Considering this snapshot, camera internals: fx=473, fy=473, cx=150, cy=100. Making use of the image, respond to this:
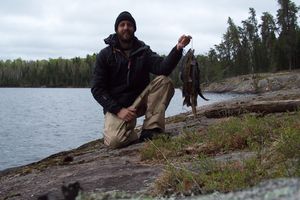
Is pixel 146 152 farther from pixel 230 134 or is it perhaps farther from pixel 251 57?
pixel 251 57

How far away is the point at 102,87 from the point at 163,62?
45.3 inches

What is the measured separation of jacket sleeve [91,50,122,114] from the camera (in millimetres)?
8094

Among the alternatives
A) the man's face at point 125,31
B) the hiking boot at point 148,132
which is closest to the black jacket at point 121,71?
the man's face at point 125,31

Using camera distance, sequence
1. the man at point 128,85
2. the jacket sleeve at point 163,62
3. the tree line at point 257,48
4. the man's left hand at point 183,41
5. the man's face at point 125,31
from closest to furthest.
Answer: the man's left hand at point 183,41
the jacket sleeve at point 163,62
the man's face at point 125,31
the man at point 128,85
the tree line at point 257,48

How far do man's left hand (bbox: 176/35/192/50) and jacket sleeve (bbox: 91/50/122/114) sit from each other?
1354 millimetres

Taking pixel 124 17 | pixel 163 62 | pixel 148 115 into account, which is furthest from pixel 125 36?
pixel 148 115

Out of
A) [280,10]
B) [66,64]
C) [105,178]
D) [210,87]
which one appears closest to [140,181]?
[105,178]

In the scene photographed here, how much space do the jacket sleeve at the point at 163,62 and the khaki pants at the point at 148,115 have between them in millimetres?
170

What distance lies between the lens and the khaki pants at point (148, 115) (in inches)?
323

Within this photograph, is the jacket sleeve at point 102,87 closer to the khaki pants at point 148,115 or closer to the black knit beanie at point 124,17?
the khaki pants at point 148,115

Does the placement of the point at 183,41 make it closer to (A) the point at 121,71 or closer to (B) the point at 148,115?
(A) the point at 121,71

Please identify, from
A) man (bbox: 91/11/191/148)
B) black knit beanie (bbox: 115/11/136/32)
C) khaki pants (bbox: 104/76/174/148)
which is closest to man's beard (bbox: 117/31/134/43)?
man (bbox: 91/11/191/148)

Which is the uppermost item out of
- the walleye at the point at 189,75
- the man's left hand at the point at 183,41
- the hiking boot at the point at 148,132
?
the man's left hand at the point at 183,41

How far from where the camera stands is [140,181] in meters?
5.03
